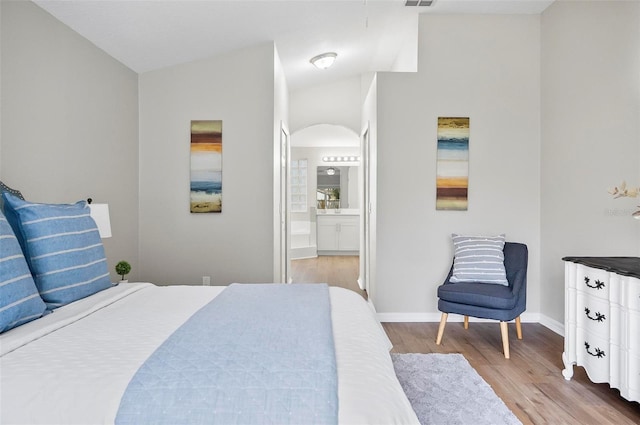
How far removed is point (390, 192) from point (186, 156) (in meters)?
2.13

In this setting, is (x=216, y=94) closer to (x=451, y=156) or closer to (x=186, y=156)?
(x=186, y=156)

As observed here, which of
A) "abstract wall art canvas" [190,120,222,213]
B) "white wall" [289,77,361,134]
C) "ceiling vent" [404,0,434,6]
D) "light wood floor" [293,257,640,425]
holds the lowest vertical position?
"light wood floor" [293,257,640,425]

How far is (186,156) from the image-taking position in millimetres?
3996

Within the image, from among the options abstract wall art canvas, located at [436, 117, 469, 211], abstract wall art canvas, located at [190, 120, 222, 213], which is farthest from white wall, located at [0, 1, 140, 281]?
abstract wall art canvas, located at [436, 117, 469, 211]

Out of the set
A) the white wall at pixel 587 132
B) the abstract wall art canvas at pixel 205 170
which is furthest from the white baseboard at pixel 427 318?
the abstract wall art canvas at pixel 205 170

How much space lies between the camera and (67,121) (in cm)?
285

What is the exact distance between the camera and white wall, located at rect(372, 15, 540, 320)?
3906 millimetres

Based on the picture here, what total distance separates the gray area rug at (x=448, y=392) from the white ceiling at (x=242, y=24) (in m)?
3.07

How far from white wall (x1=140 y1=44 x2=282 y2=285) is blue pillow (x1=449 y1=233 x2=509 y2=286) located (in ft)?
5.99

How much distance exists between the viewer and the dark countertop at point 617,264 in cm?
209

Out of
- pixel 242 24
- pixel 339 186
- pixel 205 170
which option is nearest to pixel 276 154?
pixel 205 170

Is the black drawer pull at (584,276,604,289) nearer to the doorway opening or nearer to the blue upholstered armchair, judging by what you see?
the blue upholstered armchair

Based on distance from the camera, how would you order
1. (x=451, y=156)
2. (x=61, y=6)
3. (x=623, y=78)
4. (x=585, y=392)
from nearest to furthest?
(x=585, y=392), (x=61, y=6), (x=623, y=78), (x=451, y=156)

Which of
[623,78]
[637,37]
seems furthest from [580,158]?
[637,37]
